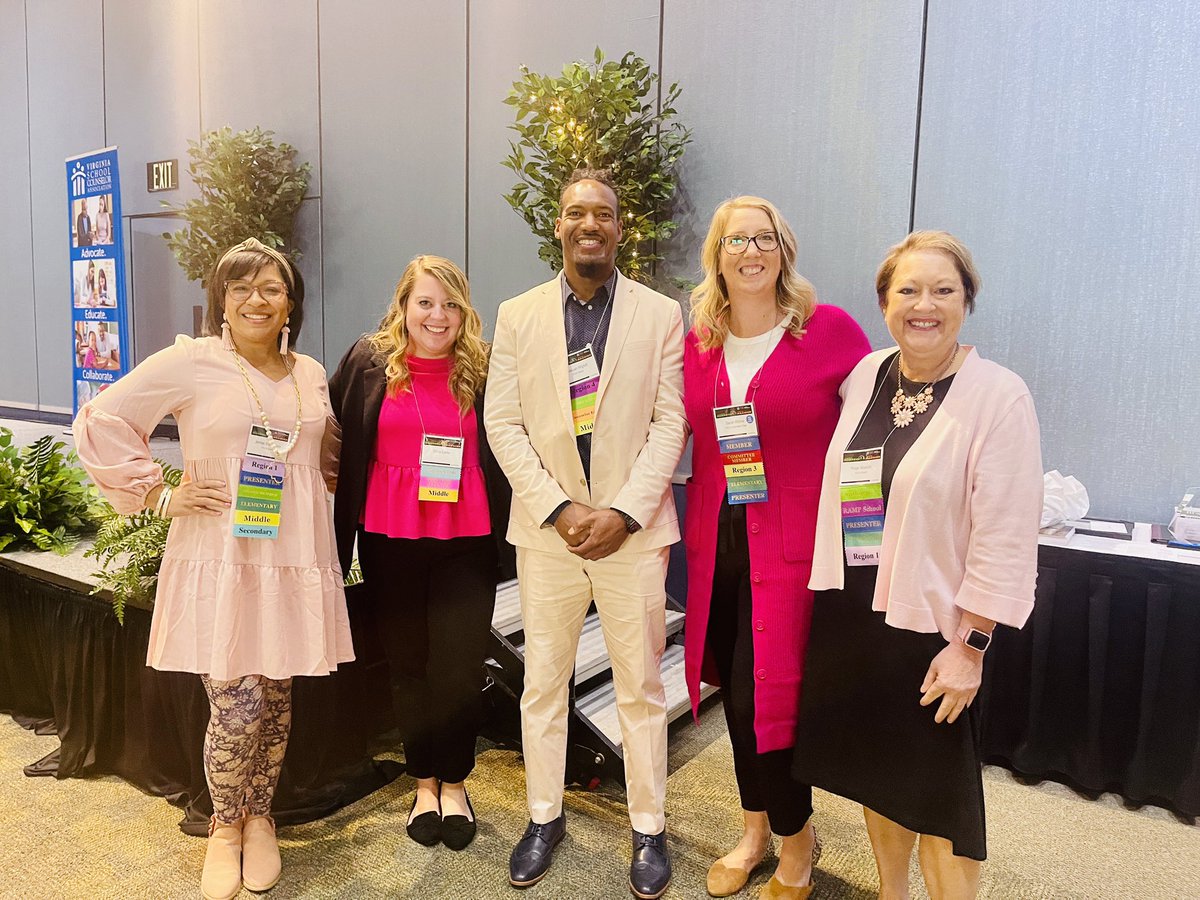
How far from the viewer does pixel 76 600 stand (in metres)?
2.56

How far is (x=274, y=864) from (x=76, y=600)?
1185 millimetres

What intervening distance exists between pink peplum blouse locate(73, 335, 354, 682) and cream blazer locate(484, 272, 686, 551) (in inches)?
20.3

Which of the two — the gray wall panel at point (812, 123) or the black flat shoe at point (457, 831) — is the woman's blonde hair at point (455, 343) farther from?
the gray wall panel at point (812, 123)

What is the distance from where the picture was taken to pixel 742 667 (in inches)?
70.8

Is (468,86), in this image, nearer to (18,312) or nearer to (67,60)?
(67,60)

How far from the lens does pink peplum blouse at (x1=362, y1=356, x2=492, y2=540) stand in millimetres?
2033

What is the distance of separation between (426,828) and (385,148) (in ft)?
13.9

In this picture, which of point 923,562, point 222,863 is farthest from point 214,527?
point 923,562

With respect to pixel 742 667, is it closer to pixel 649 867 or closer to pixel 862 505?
pixel 862 505

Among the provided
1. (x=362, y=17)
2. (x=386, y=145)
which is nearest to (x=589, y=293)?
(x=386, y=145)

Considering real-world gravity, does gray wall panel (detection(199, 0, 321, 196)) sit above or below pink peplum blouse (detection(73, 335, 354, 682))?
above

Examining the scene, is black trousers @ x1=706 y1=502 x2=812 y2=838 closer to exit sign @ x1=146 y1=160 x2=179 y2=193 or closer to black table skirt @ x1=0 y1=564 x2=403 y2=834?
black table skirt @ x1=0 y1=564 x2=403 y2=834

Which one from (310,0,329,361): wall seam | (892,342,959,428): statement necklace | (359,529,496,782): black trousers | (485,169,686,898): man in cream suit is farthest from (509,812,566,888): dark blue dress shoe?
(310,0,329,361): wall seam

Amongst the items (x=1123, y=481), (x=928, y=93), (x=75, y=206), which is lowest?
(x=1123, y=481)
